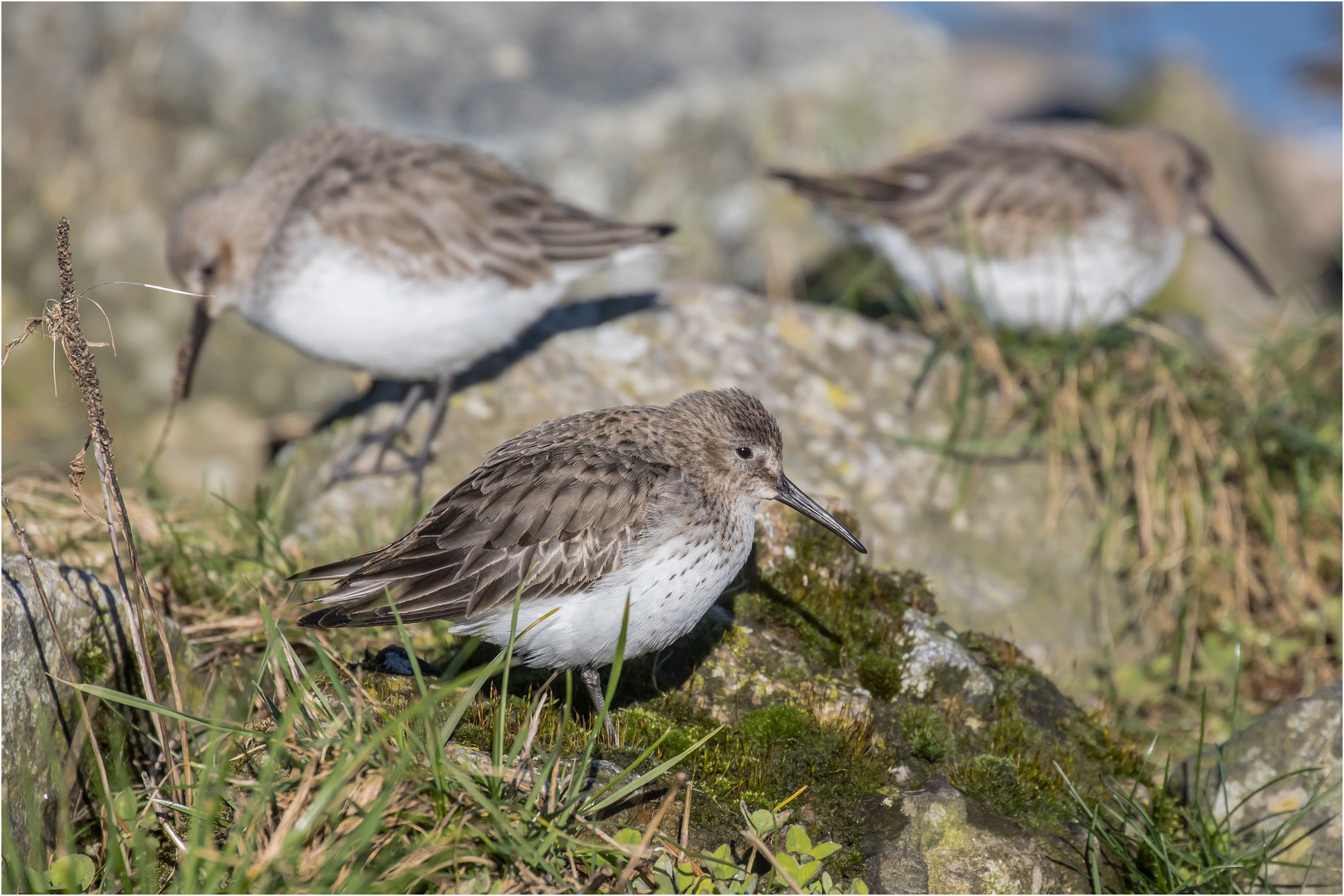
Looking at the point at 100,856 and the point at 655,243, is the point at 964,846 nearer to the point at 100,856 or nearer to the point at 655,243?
the point at 100,856

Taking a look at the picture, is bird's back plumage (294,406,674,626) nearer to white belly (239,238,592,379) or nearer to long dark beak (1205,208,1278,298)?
white belly (239,238,592,379)

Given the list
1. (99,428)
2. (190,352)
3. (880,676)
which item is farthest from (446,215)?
(880,676)

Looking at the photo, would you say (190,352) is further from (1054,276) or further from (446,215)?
(1054,276)

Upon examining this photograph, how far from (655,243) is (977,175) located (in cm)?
291

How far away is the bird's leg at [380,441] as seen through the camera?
287 inches

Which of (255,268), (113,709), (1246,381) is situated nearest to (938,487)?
(1246,381)

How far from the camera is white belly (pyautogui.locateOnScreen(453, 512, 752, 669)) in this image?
444 cm

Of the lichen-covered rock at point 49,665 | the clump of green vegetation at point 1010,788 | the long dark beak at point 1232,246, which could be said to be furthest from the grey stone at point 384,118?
the clump of green vegetation at point 1010,788

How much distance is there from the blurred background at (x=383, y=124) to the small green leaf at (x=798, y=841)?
7.24 meters

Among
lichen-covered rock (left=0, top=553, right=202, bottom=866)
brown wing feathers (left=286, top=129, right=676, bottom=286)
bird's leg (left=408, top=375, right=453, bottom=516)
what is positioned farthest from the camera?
bird's leg (left=408, top=375, right=453, bottom=516)

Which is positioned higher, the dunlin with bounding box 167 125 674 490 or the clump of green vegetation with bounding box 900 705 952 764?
the dunlin with bounding box 167 125 674 490

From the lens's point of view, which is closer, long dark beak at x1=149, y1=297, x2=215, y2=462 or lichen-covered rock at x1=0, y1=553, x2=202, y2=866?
lichen-covered rock at x1=0, y1=553, x2=202, y2=866

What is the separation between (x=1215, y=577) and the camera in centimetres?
781

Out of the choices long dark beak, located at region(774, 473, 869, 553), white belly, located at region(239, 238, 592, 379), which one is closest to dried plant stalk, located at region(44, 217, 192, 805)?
white belly, located at region(239, 238, 592, 379)
